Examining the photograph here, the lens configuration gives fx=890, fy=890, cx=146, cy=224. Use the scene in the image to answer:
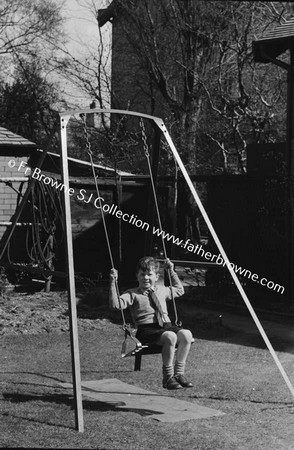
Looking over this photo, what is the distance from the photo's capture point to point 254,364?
9.43m

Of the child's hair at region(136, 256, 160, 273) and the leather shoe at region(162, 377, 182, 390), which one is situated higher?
the child's hair at region(136, 256, 160, 273)

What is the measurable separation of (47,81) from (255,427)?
2256 centimetres

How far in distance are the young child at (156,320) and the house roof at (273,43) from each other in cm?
755

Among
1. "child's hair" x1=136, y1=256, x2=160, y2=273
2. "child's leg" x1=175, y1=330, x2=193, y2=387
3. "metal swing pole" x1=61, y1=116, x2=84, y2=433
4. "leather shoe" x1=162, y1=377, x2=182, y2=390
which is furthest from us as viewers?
"child's hair" x1=136, y1=256, x2=160, y2=273

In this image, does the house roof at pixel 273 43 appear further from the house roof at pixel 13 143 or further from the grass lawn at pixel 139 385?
the grass lawn at pixel 139 385

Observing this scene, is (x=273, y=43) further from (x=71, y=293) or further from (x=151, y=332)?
(x=71, y=293)

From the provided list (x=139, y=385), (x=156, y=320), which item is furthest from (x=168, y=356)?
(x=139, y=385)

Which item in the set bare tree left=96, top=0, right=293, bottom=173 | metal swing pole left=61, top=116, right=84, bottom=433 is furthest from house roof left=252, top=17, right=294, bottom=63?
metal swing pole left=61, top=116, right=84, bottom=433

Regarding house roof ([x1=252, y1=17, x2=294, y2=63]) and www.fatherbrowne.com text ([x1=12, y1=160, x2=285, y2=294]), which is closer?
www.fatherbrowne.com text ([x1=12, y1=160, x2=285, y2=294])

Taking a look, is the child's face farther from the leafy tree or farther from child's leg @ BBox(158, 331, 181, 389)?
the leafy tree

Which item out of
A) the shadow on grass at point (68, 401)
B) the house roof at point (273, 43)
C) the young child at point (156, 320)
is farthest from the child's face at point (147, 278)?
the house roof at point (273, 43)

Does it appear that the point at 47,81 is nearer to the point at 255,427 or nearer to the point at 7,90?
the point at 7,90

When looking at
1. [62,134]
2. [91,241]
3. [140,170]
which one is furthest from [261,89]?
[62,134]

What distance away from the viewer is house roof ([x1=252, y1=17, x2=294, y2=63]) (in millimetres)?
14500
